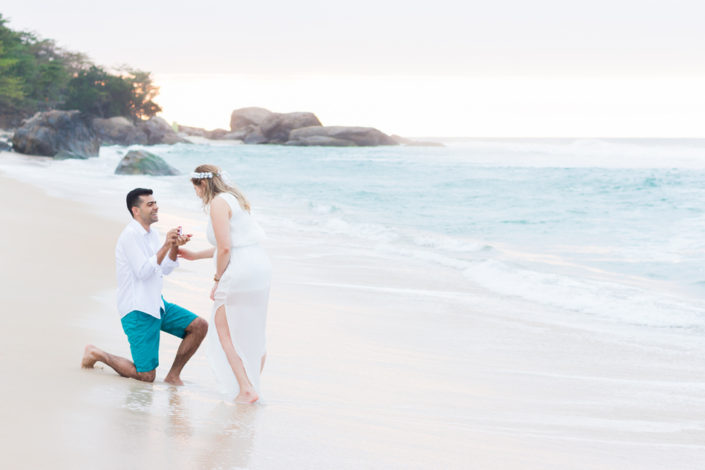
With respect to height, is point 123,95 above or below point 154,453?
above

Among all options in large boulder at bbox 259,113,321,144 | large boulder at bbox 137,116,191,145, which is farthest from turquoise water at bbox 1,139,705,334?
large boulder at bbox 259,113,321,144

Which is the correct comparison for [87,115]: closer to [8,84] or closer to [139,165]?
[8,84]

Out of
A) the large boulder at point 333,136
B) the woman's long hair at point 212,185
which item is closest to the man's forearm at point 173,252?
the woman's long hair at point 212,185

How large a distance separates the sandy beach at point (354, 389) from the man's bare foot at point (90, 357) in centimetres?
7

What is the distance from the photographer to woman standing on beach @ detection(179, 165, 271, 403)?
4688 mm

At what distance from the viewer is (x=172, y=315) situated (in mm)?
5105

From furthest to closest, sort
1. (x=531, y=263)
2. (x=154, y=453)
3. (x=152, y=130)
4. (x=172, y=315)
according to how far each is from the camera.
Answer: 1. (x=152, y=130)
2. (x=531, y=263)
3. (x=172, y=315)
4. (x=154, y=453)

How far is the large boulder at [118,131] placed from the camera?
70.4 m

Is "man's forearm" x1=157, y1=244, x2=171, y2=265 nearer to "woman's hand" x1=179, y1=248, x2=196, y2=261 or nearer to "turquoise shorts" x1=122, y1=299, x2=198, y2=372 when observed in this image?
"woman's hand" x1=179, y1=248, x2=196, y2=261

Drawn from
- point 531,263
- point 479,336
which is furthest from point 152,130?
point 479,336

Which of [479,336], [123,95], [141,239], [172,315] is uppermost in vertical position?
[123,95]

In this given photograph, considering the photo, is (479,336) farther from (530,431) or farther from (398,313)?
(530,431)

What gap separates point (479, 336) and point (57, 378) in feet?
13.7

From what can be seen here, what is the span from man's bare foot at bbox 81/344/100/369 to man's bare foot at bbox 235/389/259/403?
0.95 meters
